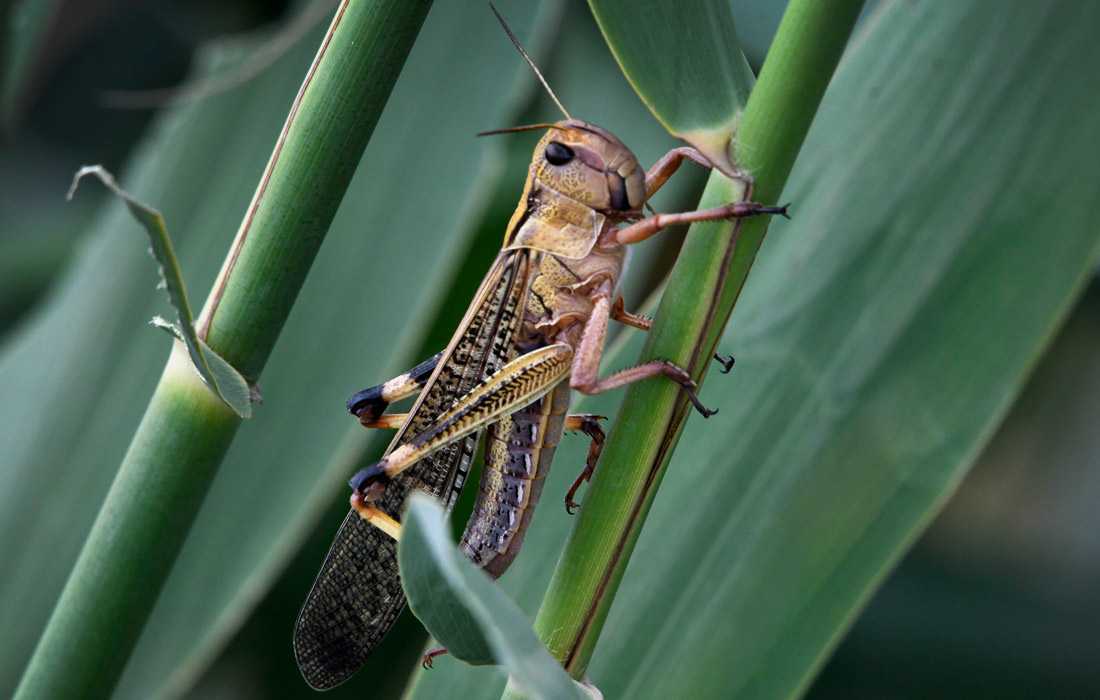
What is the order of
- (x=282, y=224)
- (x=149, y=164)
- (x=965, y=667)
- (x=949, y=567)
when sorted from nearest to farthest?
1. (x=282, y=224)
2. (x=149, y=164)
3. (x=965, y=667)
4. (x=949, y=567)

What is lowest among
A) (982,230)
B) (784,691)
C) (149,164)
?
(149,164)

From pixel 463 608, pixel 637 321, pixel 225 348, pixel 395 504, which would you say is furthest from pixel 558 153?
pixel 463 608

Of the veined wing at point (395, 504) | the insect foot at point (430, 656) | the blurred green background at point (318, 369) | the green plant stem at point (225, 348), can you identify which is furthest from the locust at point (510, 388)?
the green plant stem at point (225, 348)

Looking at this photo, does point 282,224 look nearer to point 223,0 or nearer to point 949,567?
point 949,567

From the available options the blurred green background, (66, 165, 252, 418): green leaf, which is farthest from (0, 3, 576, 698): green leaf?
(66, 165, 252, 418): green leaf

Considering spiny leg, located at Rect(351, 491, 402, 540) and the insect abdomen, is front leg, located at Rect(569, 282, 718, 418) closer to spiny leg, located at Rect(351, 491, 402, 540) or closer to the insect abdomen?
the insect abdomen

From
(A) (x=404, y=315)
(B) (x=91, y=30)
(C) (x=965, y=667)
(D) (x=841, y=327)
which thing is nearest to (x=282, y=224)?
(D) (x=841, y=327)
